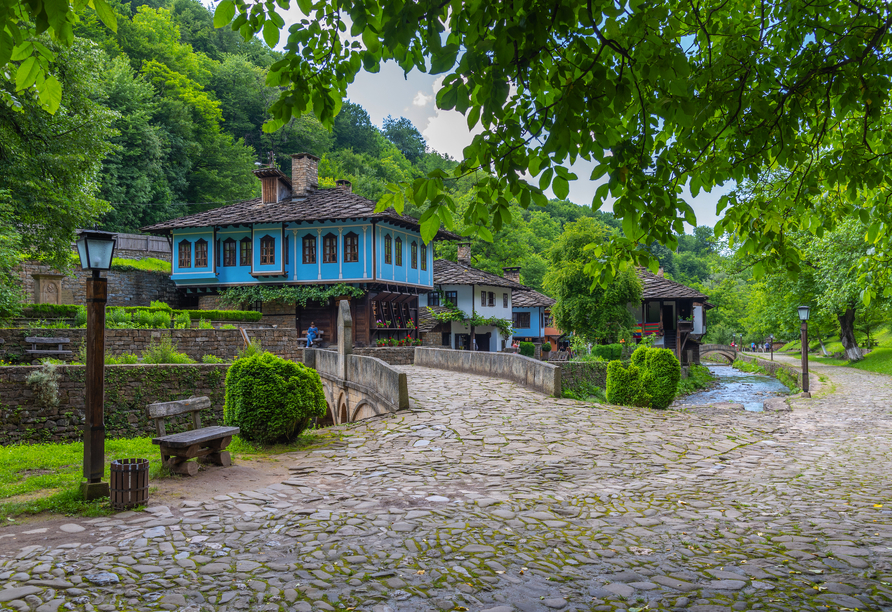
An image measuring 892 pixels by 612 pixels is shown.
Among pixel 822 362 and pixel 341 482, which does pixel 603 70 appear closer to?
pixel 341 482

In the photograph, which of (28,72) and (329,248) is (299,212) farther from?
(28,72)

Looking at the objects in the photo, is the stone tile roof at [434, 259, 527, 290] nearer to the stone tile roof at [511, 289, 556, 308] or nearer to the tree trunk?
the stone tile roof at [511, 289, 556, 308]

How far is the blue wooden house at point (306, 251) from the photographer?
28.1 m

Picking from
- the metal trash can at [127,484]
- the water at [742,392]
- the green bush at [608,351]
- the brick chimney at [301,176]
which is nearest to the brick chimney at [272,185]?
the brick chimney at [301,176]

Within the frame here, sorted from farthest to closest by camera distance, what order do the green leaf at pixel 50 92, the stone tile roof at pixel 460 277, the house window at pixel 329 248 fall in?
the stone tile roof at pixel 460 277
the house window at pixel 329 248
the green leaf at pixel 50 92

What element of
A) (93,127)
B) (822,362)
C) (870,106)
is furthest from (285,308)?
(822,362)

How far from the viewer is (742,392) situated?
30.0m

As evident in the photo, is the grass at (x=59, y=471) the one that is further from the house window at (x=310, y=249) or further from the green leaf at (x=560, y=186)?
the house window at (x=310, y=249)

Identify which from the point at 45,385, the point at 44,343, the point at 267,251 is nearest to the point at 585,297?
the point at 267,251

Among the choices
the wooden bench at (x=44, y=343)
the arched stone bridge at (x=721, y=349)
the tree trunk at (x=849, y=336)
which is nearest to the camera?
the wooden bench at (x=44, y=343)

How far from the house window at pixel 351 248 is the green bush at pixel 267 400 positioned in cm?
1917

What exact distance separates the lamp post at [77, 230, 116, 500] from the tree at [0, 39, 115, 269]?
11.2m

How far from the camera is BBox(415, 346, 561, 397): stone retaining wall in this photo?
44.4ft

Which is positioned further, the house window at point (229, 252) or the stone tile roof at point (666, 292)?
the stone tile roof at point (666, 292)
